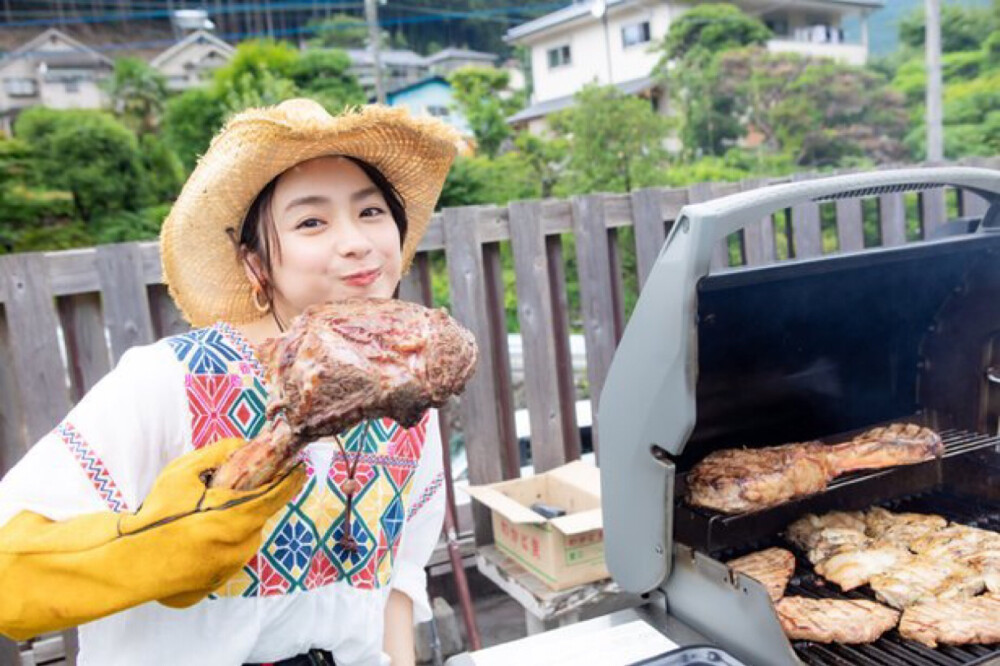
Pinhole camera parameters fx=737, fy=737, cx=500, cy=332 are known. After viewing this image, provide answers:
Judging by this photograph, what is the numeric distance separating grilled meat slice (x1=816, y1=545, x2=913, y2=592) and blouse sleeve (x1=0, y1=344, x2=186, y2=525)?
1.81 meters

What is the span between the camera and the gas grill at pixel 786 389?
1.68 metres

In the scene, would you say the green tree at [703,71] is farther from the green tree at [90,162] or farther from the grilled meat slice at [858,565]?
the grilled meat slice at [858,565]

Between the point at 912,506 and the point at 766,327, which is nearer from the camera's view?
the point at 766,327

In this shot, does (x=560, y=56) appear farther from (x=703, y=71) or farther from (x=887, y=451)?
(x=887, y=451)

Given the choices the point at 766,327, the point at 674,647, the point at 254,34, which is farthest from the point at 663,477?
the point at 254,34

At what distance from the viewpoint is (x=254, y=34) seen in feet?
168

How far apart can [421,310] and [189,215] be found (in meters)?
0.81

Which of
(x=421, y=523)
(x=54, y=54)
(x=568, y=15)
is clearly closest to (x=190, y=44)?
(x=54, y=54)

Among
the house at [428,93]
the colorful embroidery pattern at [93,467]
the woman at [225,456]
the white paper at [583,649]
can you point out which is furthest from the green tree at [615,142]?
the house at [428,93]

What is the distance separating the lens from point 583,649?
180cm

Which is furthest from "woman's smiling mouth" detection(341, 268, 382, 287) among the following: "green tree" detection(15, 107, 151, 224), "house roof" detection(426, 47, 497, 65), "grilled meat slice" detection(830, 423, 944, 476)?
→ "house roof" detection(426, 47, 497, 65)

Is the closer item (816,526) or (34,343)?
(816,526)

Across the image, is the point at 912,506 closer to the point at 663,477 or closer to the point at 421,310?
the point at 663,477

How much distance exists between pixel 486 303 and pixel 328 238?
2207 millimetres
